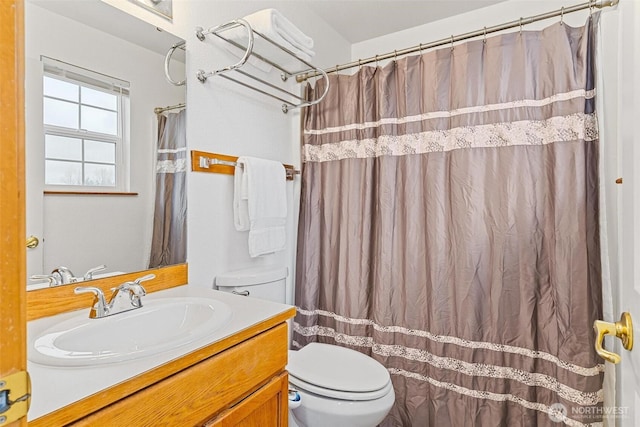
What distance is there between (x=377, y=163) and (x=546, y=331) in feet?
3.67

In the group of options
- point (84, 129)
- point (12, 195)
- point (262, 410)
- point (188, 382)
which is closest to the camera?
point (12, 195)

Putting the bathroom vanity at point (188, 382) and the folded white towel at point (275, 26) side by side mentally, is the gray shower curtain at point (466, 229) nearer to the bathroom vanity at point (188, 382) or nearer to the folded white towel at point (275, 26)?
the folded white towel at point (275, 26)

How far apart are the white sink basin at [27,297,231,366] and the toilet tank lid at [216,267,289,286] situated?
1.22ft

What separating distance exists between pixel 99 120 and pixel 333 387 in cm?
127

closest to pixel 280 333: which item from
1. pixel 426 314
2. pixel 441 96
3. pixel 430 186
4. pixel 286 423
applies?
pixel 286 423

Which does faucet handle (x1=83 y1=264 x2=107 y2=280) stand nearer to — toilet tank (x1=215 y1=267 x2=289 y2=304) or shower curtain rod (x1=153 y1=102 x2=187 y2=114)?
toilet tank (x1=215 y1=267 x2=289 y2=304)

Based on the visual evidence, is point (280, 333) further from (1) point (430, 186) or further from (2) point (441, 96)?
(2) point (441, 96)

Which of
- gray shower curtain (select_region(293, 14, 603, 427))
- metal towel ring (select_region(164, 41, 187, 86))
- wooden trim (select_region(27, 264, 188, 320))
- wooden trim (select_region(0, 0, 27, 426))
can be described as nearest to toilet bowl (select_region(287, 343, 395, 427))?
gray shower curtain (select_region(293, 14, 603, 427))

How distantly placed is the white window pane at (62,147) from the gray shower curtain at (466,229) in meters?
1.21

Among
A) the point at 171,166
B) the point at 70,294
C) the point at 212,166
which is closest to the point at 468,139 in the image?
the point at 212,166

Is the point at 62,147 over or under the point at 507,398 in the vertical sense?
over

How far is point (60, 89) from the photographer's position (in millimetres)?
1033

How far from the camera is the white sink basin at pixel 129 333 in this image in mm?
691

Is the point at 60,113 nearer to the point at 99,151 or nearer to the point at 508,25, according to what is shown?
the point at 99,151
